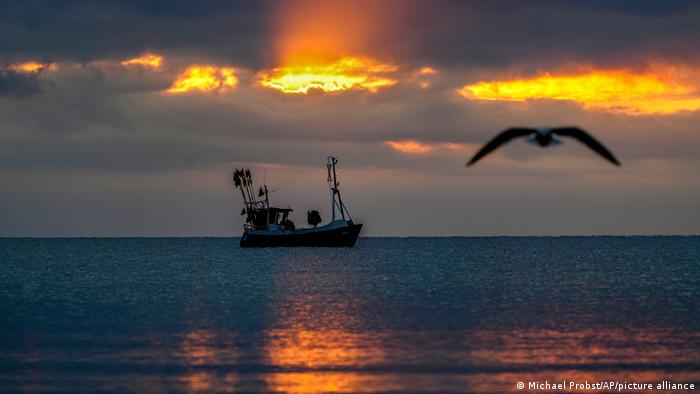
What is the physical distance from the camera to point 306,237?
164125mm

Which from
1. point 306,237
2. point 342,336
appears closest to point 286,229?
point 306,237

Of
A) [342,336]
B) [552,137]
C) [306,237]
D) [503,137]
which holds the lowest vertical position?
[342,336]

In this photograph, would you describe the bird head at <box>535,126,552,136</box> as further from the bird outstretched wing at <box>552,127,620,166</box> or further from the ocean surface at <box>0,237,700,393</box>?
the ocean surface at <box>0,237,700,393</box>

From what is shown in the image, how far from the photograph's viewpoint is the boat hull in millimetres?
163625

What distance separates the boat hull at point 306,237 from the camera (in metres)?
164

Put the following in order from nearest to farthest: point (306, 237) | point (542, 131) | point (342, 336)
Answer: point (542, 131) < point (342, 336) < point (306, 237)

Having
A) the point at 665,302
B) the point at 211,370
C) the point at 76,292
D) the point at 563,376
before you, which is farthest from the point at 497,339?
the point at 76,292

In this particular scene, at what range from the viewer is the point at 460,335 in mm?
50781

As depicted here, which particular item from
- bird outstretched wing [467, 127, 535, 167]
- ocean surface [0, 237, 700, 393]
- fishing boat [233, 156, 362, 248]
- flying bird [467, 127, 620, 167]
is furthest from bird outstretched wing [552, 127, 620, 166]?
fishing boat [233, 156, 362, 248]

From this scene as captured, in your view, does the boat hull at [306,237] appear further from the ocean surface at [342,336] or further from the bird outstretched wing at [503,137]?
the bird outstretched wing at [503,137]

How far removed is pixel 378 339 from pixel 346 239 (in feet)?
390

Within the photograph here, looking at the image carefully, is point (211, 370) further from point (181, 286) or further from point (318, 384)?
point (181, 286)

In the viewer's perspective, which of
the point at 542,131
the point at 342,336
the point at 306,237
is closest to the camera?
the point at 542,131

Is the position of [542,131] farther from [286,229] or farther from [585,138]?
[286,229]
